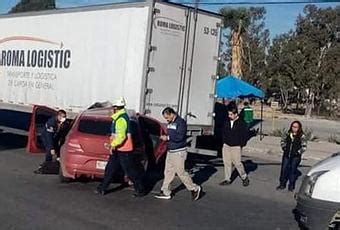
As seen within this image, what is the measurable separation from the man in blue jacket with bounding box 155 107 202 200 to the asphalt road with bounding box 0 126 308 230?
0.24m

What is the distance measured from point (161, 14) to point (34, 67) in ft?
17.8

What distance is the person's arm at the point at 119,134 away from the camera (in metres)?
11.4

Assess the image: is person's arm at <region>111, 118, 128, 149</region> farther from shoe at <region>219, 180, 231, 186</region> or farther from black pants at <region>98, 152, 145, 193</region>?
shoe at <region>219, 180, 231, 186</region>

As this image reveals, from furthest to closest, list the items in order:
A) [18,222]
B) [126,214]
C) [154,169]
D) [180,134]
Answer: [154,169]
[180,134]
[126,214]
[18,222]

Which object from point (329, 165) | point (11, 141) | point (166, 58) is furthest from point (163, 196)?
point (11, 141)

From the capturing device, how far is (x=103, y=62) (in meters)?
16.6

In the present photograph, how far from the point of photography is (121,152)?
11531 mm

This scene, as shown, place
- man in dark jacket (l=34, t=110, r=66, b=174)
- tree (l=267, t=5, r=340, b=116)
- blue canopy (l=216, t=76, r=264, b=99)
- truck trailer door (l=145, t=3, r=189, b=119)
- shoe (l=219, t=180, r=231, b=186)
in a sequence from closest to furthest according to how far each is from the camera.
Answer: shoe (l=219, t=180, r=231, b=186) → man in dark jacket (l=34, t=110, r=66, b=174) → truck trailer door (l=145, t=3, r=189, b=119) → blue canopy (l=216, t=76, r=264, b=99) → tree (l=267, t=5, r=340, b=116)

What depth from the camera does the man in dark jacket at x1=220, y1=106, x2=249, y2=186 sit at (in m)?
13.7

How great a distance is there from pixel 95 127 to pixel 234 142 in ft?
9.40

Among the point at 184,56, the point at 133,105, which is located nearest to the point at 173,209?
the point at 133,105

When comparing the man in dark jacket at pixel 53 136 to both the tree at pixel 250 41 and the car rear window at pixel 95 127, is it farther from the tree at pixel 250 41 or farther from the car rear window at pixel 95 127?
the tree at pixel 250 41

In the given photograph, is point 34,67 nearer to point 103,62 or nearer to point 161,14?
point 103,62

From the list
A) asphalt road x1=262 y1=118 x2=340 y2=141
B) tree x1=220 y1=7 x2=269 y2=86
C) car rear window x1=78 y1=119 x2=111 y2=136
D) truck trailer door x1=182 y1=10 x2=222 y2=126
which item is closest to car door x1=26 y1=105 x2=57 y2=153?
truck trailer door x1=182 y1=10 x2=222 y2=126
